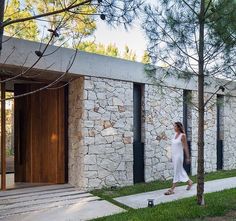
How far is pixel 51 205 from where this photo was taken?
6.54 meters

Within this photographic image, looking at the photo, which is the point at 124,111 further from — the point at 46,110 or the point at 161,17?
the point at 161,17

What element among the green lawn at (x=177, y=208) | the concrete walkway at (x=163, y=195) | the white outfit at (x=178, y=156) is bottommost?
the concrete walkway at (x=163, y=195)

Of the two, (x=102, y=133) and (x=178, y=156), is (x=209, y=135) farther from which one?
(x=102, y=133)

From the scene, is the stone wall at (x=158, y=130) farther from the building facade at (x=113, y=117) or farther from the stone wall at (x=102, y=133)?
the stone wall at (x=102, y=133)

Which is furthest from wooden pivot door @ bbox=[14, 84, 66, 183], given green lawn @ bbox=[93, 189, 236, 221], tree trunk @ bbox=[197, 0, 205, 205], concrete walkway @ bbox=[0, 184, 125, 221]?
tree trunk @ bbox=[197, 0, 205, 205]

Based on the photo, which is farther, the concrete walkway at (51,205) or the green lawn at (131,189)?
the green lawn at (131,189)

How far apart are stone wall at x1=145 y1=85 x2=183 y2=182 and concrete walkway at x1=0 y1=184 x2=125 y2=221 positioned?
7.86ft

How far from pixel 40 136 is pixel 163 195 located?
315 centimetres

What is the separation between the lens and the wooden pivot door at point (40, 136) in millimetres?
8219

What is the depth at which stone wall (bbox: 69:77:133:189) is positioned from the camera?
25.2ft

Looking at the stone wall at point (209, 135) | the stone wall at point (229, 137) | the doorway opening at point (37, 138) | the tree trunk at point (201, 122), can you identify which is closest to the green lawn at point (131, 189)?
the doorway opening at point (37, 138)

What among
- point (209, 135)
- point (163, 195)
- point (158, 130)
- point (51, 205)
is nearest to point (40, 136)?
point (51, 205)

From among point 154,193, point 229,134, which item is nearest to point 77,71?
point 154,193

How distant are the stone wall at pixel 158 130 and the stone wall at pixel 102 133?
678mm
